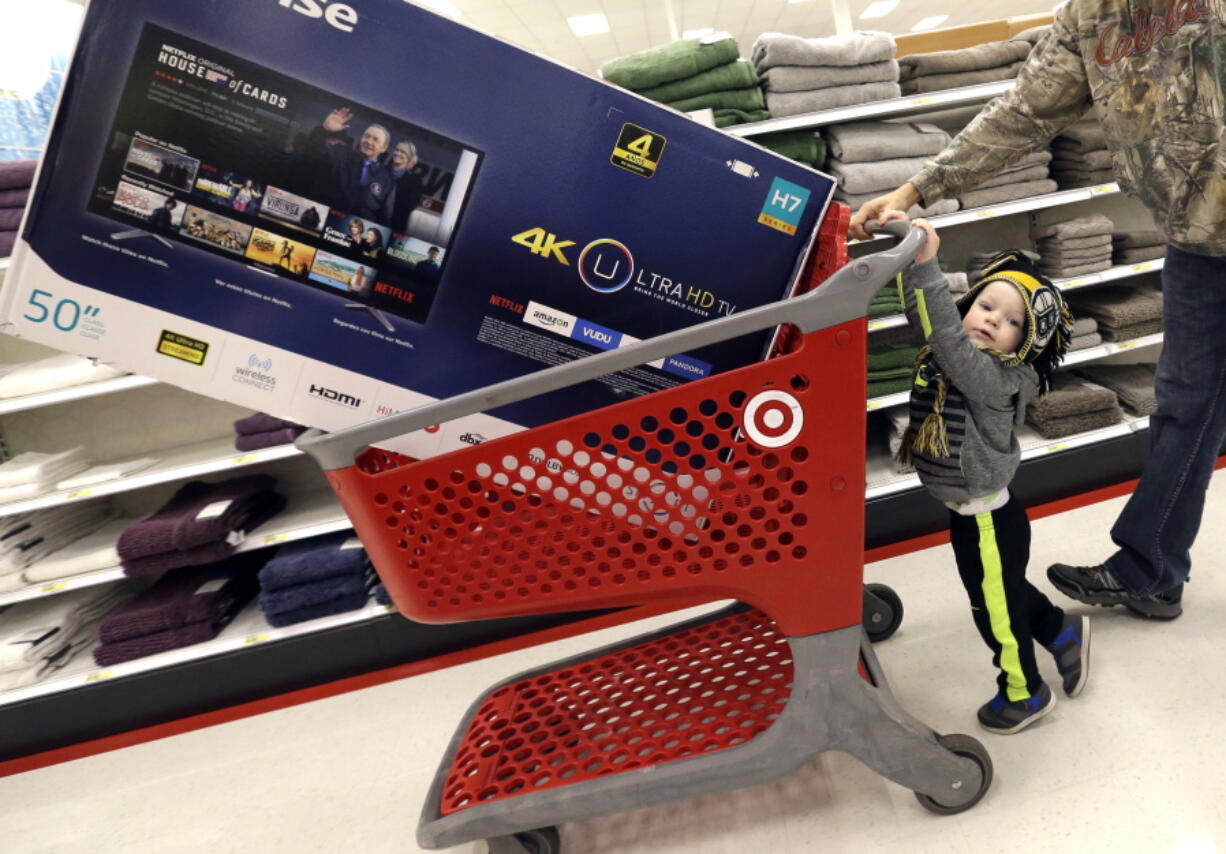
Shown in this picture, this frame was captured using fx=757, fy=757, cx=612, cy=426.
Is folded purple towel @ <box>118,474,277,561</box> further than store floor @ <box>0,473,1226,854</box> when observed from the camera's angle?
Yes

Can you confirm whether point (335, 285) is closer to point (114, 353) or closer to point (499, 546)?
point (114, 353)

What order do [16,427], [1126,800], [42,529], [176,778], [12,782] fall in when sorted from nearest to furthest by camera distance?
[1126,800] → [176,778] → [12,782] → [42,529] → [16,427]

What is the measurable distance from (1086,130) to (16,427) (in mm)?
3589

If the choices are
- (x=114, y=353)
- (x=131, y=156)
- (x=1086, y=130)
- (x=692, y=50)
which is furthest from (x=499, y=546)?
(x=1086, y=130)

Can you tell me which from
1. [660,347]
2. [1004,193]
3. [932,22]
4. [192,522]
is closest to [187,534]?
[192,522]

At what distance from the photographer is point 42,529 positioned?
2301mm

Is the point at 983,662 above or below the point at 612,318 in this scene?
below

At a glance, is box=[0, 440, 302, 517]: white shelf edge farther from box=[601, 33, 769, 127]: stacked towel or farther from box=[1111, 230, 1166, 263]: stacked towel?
box=[1111, 230, 1166, 263]: stacked towel

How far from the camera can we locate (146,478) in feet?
7.04

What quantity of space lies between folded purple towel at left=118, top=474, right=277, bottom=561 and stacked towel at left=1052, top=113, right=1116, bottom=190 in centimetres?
276

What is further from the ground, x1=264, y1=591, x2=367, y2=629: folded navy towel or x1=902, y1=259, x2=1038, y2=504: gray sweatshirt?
x1=902, y1=259, x2=1038, y2=504: gray sweatshirt

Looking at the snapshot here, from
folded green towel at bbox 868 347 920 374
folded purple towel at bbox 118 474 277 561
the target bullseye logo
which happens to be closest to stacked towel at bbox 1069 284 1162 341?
folded green towel at bbox 868 347 920 374

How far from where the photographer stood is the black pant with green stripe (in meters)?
1.36

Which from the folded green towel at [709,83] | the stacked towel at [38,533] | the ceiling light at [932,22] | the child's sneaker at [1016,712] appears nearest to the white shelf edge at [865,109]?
the folded green towel at [709,83]
